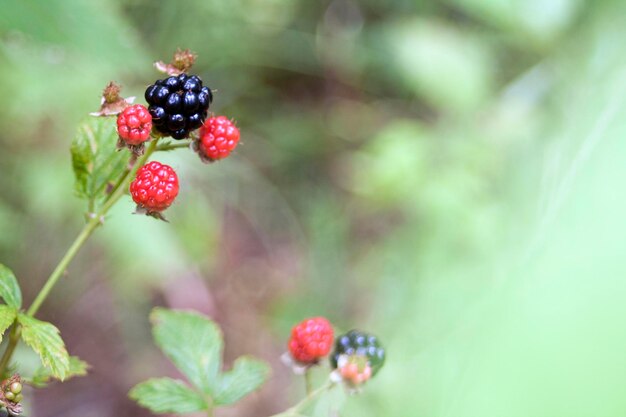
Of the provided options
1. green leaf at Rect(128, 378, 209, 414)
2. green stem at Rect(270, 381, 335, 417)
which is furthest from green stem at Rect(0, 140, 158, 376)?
green stem at Rect(270, 381, 335, 417)

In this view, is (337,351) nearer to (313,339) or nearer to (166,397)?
(313,339)

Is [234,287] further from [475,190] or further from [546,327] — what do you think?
[546,327]

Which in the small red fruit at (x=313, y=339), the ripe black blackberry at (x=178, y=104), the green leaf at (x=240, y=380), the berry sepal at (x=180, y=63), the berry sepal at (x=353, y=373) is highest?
the berry sepal at (x=180, y=63)

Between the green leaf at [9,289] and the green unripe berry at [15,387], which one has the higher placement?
the green leaf at [9,289]

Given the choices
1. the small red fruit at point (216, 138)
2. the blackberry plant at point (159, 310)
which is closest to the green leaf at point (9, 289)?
the blackberry plant at point (159, 310)

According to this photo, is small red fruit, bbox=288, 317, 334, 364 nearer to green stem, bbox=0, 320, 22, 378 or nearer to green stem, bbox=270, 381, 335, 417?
green stem, bbox=270, 381, 335, 417

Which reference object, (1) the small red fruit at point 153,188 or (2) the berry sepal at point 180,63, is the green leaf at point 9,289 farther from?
(2) the berry sepal at point 180,63

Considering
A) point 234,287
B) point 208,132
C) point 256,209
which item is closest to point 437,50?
point 256,209
